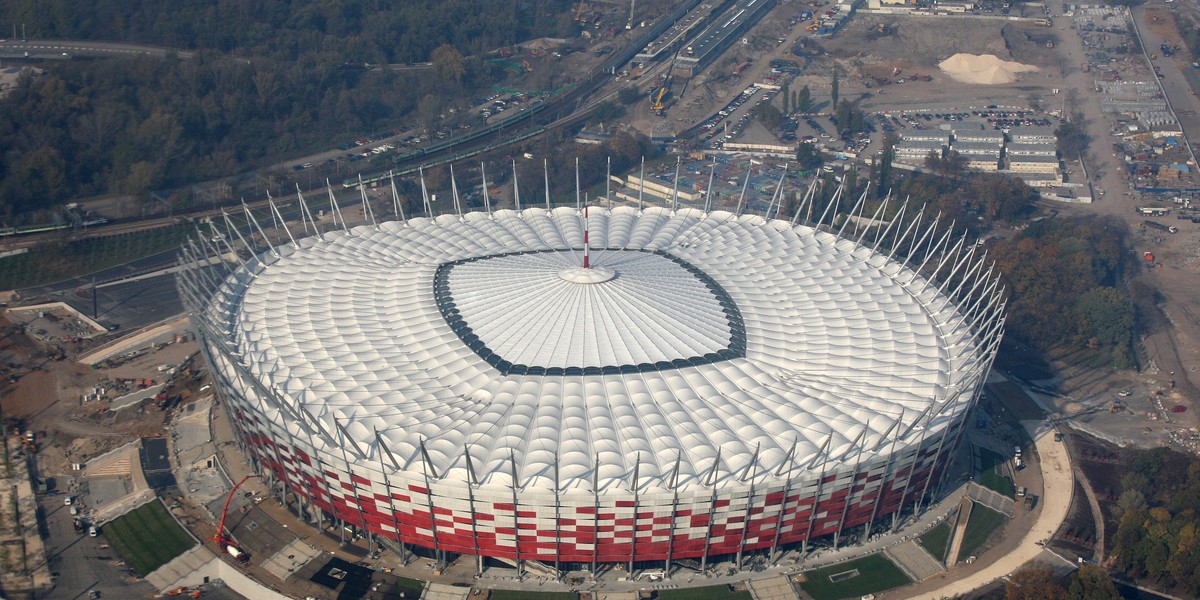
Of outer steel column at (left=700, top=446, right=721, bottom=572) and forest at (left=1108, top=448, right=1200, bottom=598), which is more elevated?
outer steel column at (left=700, top=446, right=721, bottom=572)

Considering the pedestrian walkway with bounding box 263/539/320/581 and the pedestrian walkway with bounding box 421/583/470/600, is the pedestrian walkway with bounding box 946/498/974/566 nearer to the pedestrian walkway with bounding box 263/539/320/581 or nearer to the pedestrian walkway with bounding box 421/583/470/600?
the pedestrian walkway with bounding box 421/583/470/600

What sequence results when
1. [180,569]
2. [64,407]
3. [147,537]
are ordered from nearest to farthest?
[180,569]
[147,537]
[64,407]

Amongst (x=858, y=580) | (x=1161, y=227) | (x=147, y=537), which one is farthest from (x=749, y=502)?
(x=1161, y=227)

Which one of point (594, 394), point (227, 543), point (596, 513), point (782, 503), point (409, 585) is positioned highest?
point (594, 394)

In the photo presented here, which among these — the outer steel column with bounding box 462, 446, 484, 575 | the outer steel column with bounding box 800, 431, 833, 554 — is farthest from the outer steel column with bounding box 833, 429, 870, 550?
the outer steel column with bounding box 462, 446, 484, 575

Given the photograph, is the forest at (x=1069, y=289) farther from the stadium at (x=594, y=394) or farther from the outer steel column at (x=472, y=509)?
the outer steel column at (x=472, y=509)

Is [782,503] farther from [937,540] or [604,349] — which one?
[604,349]

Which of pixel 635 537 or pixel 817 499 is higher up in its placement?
pixel 817 499

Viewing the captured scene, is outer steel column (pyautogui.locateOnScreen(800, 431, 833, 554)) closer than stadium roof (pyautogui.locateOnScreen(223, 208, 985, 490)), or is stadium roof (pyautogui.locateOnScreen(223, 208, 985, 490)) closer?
outer steel column (pyautogui.locateOnScreen(800, 431, 833, 554))
